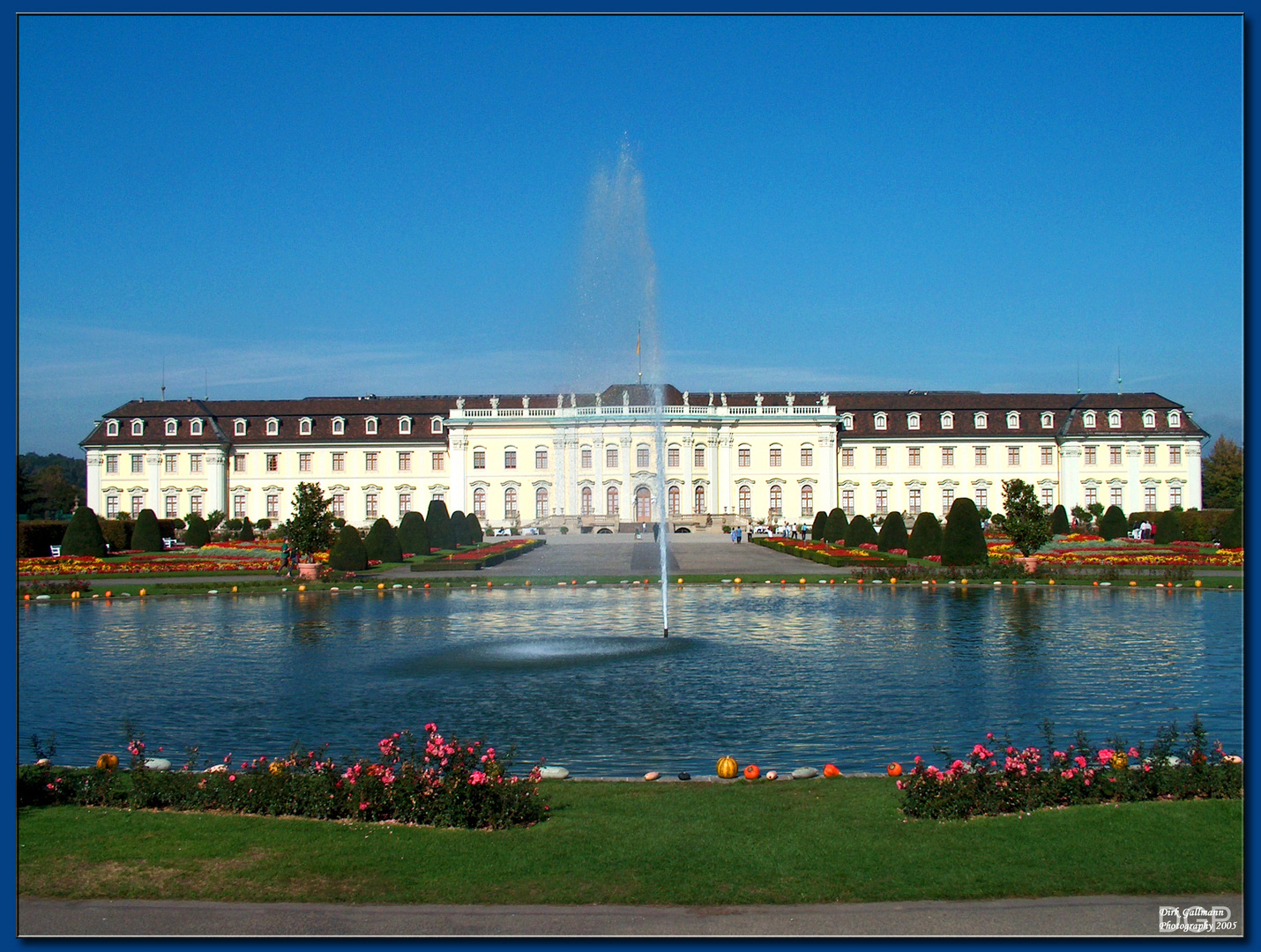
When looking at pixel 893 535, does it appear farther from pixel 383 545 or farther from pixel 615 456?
pixel 615 456

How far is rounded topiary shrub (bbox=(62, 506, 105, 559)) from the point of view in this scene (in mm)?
36844

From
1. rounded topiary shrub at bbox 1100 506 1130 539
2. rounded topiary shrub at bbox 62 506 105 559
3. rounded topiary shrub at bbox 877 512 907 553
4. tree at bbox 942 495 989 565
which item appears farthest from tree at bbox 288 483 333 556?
rounded topiary shrub at bbox 1100 506 1130 539

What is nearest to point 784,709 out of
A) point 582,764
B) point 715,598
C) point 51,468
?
point 582,764

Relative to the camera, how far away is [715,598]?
24.3 metres

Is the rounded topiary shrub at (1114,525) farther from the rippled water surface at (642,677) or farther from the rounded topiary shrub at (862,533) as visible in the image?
the rippled water surface at (642,677)

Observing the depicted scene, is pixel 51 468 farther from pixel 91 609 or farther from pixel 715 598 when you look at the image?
pixel 715 598

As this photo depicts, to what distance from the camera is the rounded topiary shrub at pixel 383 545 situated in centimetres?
3650

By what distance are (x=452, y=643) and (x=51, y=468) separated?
73.8 m

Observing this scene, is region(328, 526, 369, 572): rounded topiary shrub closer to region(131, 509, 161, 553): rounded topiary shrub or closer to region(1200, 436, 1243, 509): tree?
region(131, 509, 161, 553): rounded topiary shrub

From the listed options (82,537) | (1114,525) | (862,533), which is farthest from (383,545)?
(1114,525)

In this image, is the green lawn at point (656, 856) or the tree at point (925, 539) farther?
the tree at point (925, 539)

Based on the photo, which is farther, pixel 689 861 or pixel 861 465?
pixel 861 465

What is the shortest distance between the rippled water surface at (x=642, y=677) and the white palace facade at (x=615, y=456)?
159 feet

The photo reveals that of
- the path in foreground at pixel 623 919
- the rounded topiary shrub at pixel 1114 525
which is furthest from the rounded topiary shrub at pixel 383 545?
the path in foreground at pixel 623 919
